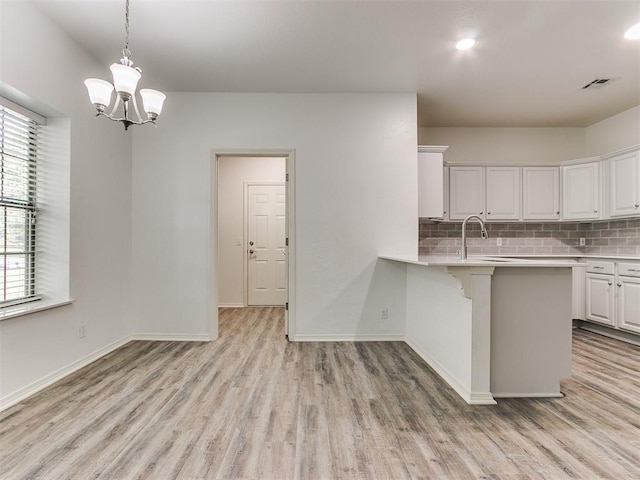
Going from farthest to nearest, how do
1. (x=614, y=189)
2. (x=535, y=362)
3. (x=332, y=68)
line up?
(x=614, y=189) → (x=332, y=68) → (x=535, y=362)

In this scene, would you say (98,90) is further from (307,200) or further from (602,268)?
(602,268)

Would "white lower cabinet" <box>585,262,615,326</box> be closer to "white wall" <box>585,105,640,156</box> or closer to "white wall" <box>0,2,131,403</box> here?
"white wall" <box>585,105,640,156</box>

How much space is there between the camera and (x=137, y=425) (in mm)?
1963

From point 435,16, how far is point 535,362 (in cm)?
267

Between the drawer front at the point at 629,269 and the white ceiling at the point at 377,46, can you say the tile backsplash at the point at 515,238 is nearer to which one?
the drawer front at the point at 629,269

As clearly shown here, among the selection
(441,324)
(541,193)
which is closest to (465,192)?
(541,193)

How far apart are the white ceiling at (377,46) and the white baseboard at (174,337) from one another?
276 cm

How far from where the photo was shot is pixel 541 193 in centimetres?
466

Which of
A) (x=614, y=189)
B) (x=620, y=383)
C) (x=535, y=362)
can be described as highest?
(x=614, y=189)

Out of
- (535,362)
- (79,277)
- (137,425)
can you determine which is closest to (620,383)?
(535,362)

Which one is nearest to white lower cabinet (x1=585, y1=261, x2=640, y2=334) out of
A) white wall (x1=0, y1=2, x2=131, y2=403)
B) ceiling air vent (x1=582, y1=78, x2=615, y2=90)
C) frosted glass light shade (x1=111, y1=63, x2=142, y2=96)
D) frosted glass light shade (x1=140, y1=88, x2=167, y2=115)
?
ceiling air vent (x1=582, y1=78, x2=615, y2=90)

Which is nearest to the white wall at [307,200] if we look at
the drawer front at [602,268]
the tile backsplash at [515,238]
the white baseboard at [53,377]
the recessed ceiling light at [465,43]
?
the white baseboard at [53,377]

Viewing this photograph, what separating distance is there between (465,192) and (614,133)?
214 centimetres

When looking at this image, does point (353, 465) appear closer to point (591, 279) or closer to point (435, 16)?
point (435, 16)
